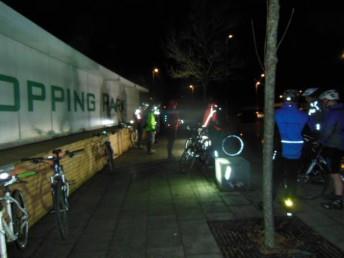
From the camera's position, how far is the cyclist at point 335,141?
6.86 meters

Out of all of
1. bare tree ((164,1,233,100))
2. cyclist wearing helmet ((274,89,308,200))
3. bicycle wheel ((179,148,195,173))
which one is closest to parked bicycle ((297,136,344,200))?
cyclist wearing helmet ((274,89,308,200))

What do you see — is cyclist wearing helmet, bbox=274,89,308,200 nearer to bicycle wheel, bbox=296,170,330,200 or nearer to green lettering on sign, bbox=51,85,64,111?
bicycle wheel, bbox=296,170,330,200

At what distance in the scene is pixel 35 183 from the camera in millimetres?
6688

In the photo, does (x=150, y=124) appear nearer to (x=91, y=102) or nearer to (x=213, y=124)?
(x=91, y=102)

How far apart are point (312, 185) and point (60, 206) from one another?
5305mm

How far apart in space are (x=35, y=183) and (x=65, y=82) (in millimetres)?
5630

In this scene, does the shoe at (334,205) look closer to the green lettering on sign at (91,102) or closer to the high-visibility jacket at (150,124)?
the high-visibility jacket at (150,124)

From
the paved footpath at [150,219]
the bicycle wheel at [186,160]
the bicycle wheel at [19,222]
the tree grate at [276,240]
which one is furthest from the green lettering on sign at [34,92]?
the tree grate at [276,240]

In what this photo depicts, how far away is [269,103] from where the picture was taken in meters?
5.12

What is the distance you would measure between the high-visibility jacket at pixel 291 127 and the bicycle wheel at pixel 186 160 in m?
4.69

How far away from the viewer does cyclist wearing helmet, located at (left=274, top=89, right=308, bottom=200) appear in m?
6.45

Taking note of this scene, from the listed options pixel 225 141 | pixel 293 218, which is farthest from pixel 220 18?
pixel 293 218

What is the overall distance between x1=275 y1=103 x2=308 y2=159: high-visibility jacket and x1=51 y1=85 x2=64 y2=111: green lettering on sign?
622cm

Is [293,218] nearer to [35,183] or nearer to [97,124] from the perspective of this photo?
[35,183]
